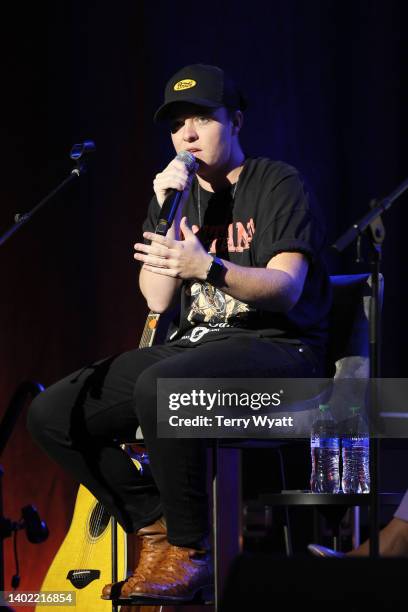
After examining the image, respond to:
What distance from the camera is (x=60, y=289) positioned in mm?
3748

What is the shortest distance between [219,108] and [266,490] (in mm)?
1366

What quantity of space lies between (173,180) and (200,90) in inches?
14.6

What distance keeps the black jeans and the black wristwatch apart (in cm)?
20

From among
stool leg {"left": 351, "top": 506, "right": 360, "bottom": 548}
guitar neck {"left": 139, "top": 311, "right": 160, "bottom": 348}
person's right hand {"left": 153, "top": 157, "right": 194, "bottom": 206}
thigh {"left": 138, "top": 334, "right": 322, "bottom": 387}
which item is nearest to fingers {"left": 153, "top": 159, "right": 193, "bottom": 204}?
person's right hand {"left": 153, "top": 157, "right": 194, "bottom": 206}

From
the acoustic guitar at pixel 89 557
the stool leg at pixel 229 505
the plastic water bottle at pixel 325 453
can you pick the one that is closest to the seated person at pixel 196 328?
the plastic water bottle at pixel 325 453

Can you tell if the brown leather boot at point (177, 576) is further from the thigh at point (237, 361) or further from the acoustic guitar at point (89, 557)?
the acoustic guitar at point (89, 557)

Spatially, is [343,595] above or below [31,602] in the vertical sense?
above

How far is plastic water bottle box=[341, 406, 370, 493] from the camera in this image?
8.48 ft

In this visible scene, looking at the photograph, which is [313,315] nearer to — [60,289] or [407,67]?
[407,67]

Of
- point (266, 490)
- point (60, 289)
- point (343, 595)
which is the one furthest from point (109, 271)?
point (343, 595)

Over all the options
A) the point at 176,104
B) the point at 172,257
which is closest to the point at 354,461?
the point at 172,257

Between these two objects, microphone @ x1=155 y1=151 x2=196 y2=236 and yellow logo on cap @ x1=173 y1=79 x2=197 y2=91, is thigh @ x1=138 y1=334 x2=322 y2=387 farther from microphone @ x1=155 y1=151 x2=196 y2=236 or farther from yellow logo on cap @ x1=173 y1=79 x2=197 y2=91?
yellow logo on cap @ x1=173 y1=79 x2=197 y2=91

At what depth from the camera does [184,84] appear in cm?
244

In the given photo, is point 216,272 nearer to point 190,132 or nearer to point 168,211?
point 168,211
